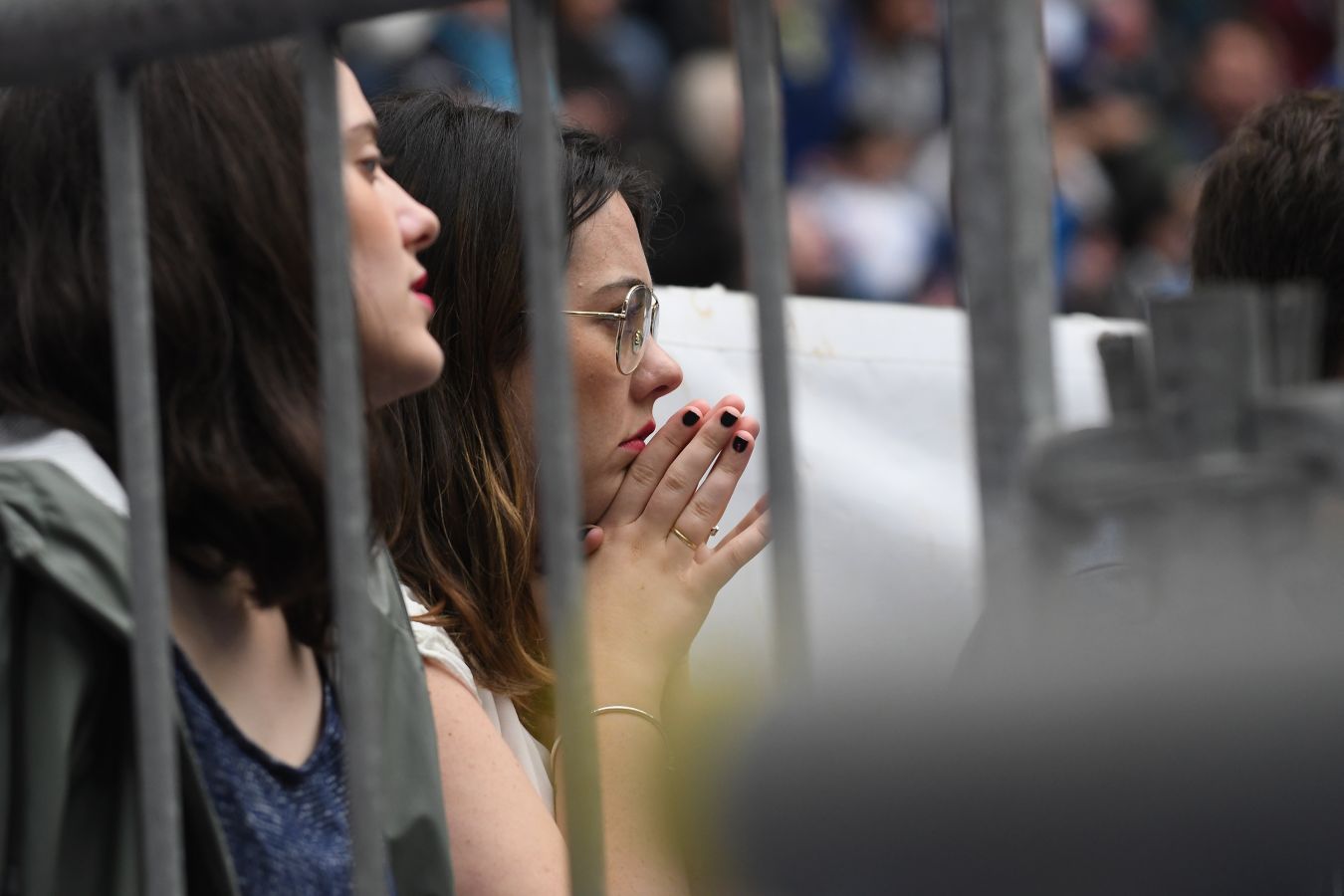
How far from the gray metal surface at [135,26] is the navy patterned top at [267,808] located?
16.5 inches

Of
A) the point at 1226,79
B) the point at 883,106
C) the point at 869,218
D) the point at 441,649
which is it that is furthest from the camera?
the point at 1226,79

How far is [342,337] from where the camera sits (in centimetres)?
91

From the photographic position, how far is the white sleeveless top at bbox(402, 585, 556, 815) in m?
1.73

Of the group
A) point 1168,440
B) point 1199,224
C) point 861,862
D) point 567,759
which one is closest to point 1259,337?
point 1168,440

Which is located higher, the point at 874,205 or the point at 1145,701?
the point at 874,205

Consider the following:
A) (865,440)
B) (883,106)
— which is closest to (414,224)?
(865,440)

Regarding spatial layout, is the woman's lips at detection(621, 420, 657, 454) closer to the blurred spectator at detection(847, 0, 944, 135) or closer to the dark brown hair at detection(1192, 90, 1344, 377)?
the dark brown hair at detection(1192, 90, 1344, 377)

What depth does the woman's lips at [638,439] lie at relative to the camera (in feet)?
→ 6.92

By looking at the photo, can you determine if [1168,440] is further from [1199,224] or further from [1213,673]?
[1199,224]

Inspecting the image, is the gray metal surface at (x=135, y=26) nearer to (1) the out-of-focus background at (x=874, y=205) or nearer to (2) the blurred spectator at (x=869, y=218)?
(1) the out-of-focus background at (x=874, y=205)

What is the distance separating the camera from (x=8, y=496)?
3.39 feet

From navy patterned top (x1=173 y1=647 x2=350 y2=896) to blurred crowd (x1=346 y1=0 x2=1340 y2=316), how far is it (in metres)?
2.64

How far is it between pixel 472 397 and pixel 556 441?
3.91ft

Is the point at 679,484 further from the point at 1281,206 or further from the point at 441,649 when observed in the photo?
the point at 1281,206
